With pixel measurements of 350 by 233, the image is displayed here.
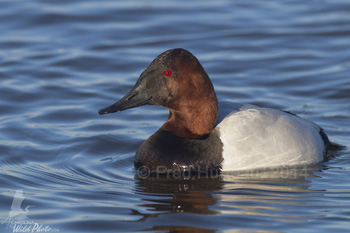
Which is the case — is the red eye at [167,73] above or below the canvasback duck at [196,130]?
above

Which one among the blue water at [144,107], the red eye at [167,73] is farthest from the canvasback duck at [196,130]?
the blue water at [144,107]

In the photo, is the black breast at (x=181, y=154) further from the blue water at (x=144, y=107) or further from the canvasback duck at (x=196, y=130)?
the blue water at (x=144, y=107)

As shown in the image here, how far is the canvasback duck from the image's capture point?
6.57 metres

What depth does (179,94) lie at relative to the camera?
21.9 feet

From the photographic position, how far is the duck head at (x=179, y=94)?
6.56 metres

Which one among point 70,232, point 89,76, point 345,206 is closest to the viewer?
point 70,232

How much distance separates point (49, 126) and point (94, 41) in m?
3.57

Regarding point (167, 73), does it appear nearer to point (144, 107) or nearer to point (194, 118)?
point (194, 118)

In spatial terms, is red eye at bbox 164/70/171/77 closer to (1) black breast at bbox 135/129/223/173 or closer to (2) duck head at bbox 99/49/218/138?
(2) duck head at bbox 99/49/218/138

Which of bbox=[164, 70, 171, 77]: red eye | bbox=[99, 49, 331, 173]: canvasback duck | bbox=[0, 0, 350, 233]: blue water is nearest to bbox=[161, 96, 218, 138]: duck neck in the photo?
bbox=[99, 49, 331, 173]: canvasback duck

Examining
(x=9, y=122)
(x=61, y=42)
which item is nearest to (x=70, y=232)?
(x=9, y=122)

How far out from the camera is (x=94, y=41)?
11516 millimetres

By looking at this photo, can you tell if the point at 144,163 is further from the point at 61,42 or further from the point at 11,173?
the point at 61,42

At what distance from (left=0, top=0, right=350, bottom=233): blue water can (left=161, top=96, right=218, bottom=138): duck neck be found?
520 mm
